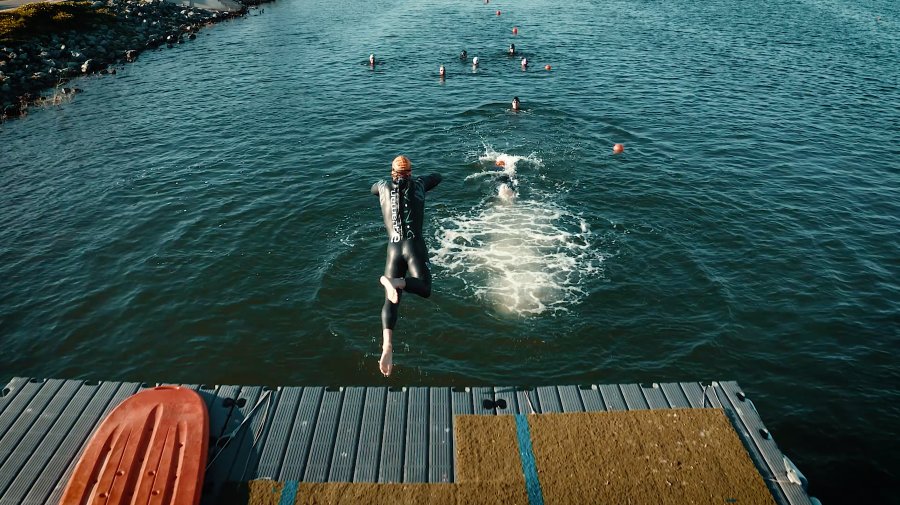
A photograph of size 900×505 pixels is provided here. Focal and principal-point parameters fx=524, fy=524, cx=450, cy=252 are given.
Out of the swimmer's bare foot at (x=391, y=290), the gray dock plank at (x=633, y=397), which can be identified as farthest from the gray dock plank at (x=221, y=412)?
the gray dock plank at (x=633, y=397)

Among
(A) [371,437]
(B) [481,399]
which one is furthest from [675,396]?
(A) [371,437]

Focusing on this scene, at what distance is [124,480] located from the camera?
39.7ft

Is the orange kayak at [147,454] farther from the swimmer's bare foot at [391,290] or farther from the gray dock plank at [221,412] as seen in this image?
the swimmer's bare foot at [391,290]

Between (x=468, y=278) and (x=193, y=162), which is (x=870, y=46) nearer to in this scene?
(x=468, y=278)

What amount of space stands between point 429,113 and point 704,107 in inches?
902

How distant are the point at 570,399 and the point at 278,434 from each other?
8.06 metres

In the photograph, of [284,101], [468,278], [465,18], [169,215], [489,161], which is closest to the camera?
[468,278]

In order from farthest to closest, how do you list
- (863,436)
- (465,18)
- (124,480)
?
(465,18), (863,436), (124,480)

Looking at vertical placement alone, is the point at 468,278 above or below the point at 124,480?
below

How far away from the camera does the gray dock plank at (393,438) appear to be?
12.9 m

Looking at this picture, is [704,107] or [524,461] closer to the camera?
[524,461]

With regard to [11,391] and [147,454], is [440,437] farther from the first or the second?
[11,391]

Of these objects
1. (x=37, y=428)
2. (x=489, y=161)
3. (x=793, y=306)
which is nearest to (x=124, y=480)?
(x=37, y=428)

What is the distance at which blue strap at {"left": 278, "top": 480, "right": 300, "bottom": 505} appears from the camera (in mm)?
12195
